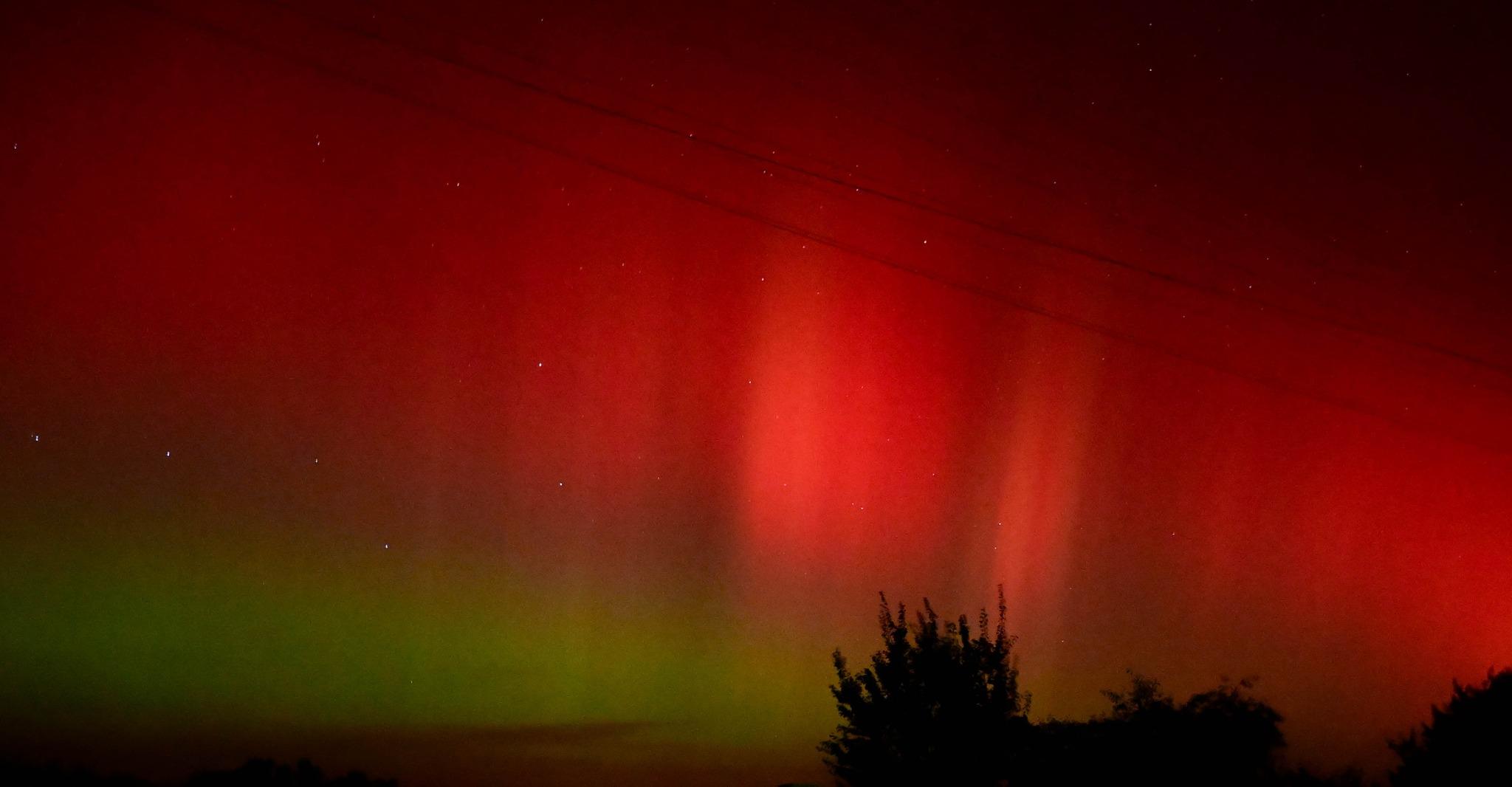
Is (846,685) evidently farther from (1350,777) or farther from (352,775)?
(1350,777)

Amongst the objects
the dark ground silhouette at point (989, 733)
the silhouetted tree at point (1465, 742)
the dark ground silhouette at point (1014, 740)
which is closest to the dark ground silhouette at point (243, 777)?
the dark ground silhouette at point (1014, 740)

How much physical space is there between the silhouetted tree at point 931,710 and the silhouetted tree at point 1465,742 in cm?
781

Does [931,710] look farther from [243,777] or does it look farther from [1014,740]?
[243,777]

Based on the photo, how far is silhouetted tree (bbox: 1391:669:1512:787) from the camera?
15.7 m

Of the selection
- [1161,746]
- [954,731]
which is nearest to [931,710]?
[954,731]

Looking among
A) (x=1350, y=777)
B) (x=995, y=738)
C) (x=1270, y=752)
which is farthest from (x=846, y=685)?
(x=1350, y=777)

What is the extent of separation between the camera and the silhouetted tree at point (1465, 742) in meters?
15.7

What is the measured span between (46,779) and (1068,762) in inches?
434

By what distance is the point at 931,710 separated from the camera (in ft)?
37.4

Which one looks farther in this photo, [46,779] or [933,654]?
[46,779]

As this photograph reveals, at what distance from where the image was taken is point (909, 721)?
11352 mm

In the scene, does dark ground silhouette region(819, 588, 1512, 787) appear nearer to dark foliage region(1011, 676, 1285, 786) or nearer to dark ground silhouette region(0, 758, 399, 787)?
dark foliage region(1011, 676, 1285, 786)

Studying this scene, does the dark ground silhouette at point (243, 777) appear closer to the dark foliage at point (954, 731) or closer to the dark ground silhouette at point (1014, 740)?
the dark ground silhouette at point (1014, 740)

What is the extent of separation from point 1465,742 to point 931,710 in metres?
9.22
